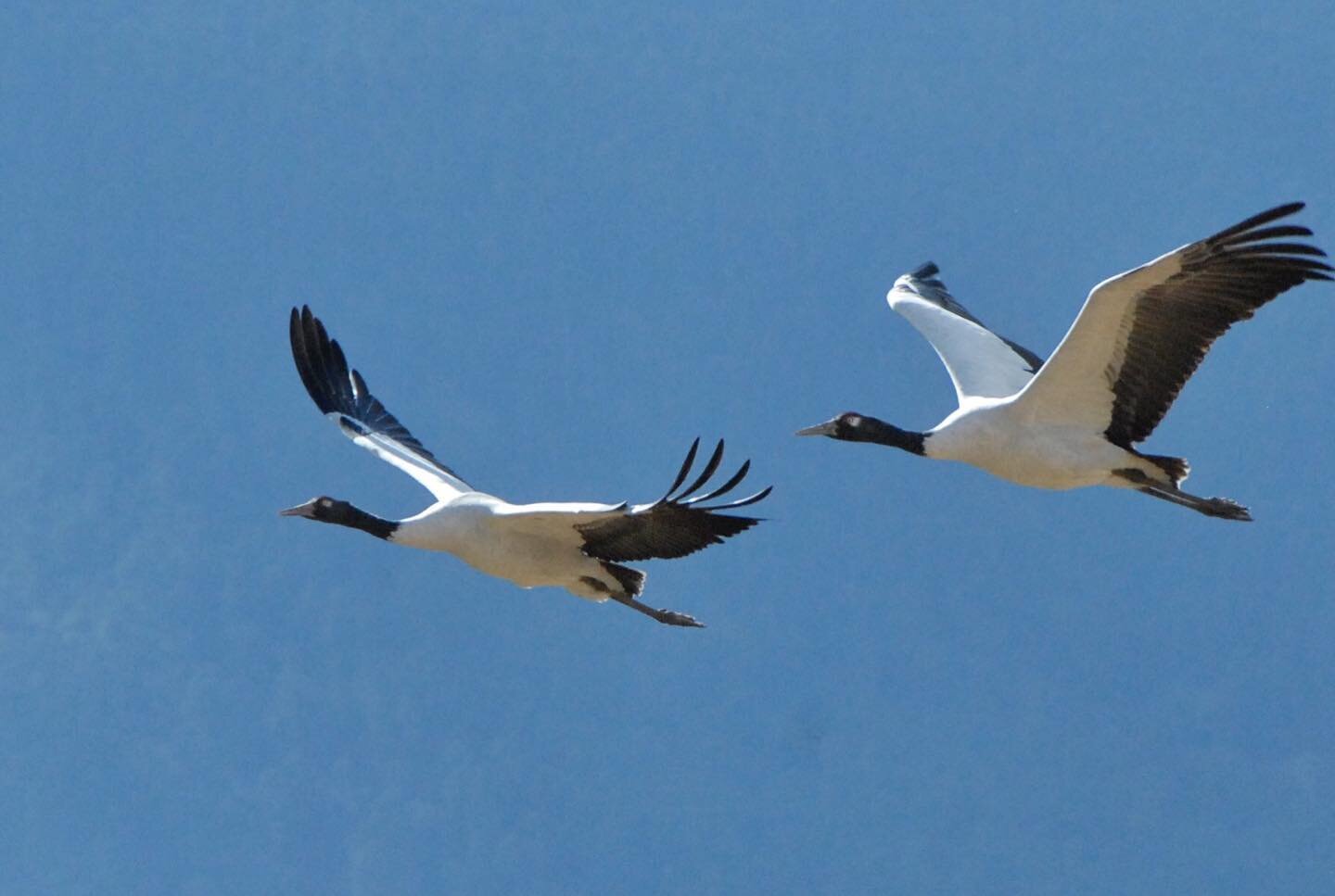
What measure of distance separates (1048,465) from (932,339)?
97.2 inches

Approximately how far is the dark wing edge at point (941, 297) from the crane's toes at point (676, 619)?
351 centimetres

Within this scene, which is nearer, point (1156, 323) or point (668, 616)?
point (1156, 323)

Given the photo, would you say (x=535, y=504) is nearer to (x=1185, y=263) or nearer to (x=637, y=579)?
(x=637, y=579)

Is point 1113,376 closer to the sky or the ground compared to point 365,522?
closer to the sky

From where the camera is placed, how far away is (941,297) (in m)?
22.4

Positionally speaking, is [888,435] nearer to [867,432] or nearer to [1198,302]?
[867,432]

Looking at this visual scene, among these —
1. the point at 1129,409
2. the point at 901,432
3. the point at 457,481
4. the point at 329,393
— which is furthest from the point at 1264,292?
the point at 329,393

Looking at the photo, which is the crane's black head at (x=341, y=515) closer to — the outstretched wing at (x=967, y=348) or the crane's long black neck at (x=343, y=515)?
the crane's long black neck at (x=343, y=515)

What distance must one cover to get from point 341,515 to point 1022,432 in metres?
5.66

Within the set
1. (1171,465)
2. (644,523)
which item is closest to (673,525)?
(644,523)

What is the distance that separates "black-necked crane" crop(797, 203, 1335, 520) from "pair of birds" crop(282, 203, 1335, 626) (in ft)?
0.04

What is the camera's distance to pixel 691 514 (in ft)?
59.2

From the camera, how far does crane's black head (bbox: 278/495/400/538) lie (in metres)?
20.0

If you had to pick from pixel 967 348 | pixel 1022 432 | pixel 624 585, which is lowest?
pixel 624 585
